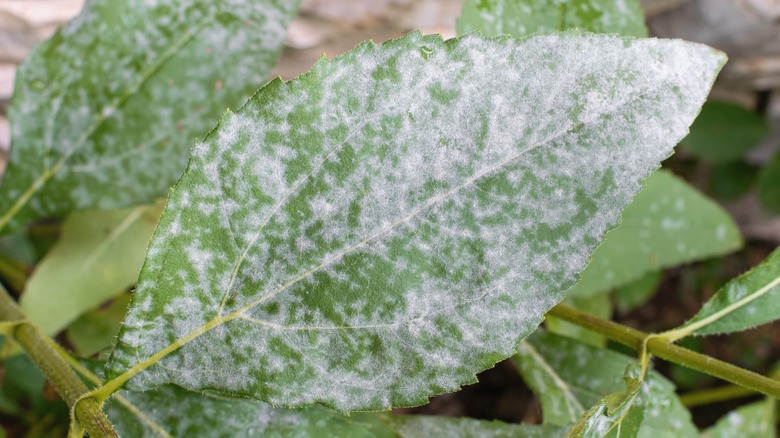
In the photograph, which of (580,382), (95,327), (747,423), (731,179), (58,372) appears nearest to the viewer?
(58,372)

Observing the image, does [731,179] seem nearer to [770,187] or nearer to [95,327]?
[770,187]

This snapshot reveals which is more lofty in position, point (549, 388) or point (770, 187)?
point (770, 187)

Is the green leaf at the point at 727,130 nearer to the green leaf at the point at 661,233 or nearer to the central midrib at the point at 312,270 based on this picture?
the green leaf at the point at 661,233

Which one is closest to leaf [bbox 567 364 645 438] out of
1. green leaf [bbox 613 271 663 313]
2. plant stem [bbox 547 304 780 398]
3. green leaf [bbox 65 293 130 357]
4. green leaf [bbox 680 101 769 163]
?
plant stem [bbox 547 304 780 398]

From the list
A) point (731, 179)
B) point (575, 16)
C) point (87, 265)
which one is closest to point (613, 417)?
point (575, 16)

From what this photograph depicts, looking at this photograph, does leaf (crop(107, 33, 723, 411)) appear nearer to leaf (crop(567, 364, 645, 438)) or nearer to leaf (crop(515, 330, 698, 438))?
leaf (crop(567, 364, 645, 438))

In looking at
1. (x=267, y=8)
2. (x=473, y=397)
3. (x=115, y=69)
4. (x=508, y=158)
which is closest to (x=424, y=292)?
(x=508, y=158)
